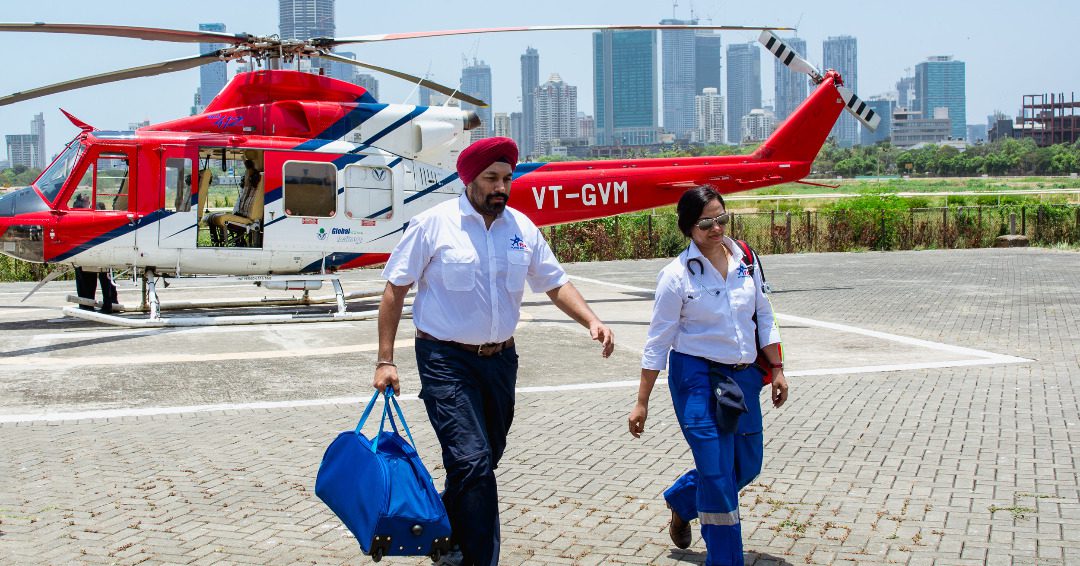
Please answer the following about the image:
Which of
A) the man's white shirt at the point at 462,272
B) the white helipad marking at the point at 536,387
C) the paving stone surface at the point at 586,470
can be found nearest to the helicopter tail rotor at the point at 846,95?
the white helipad marking at the point at 536,387

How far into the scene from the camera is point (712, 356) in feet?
16.3

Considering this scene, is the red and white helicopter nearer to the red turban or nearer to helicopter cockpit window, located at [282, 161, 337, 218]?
helicopter cockpit window, located at [282, 161, 337, 218]

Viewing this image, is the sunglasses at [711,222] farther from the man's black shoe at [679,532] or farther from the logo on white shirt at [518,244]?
the man's black shoe at [679,532]

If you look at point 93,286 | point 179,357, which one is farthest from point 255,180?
point 179,357

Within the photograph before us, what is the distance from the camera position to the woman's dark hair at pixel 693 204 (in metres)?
5.00

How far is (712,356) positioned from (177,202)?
1098 centimetres

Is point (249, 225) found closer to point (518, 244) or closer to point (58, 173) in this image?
point (58, 173)

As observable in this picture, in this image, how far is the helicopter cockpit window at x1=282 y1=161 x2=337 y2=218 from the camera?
14734 millimetres

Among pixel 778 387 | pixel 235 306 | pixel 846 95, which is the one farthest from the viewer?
pixel 846 95

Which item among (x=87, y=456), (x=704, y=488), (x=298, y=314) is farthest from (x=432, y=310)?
(x=298, y=314)

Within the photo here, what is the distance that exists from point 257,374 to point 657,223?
64.1 ft

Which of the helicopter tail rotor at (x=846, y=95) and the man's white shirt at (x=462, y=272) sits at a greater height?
the helicopter tail rotor at (x=846, y=95)

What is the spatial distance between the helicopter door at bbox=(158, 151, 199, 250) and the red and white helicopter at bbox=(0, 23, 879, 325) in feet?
0.04

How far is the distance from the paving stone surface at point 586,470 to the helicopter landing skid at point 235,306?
1.69 metres
